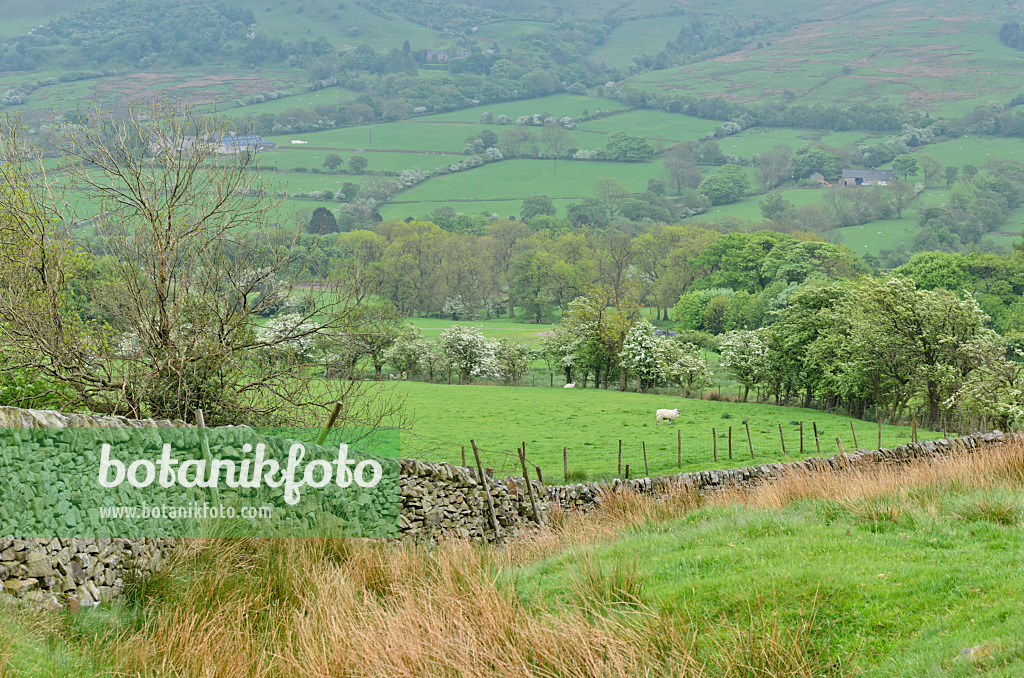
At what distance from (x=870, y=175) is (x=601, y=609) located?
205913 mm

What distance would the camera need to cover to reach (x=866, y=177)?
187000 millimetres

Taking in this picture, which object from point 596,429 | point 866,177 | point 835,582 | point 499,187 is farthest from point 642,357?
point 866,177

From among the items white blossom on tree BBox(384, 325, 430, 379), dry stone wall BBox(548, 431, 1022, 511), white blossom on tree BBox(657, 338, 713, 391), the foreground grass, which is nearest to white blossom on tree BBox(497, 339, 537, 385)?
white blossom on tree BBox(384, 325, 430, 379)

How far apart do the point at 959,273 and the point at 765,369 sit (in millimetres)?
41504

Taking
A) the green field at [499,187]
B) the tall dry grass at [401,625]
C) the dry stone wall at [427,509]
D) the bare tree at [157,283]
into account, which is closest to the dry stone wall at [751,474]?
the dry stone wall at [427,509]

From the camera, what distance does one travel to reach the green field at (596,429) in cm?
2986

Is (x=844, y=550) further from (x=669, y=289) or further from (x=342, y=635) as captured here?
(x=669, y=289)

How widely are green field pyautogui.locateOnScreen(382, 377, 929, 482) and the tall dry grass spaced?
16307mm

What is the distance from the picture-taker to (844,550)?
7.64m

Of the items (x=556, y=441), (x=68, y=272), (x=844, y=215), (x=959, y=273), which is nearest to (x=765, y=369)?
(x=556, y=441)

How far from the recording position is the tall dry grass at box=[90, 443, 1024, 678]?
552cm

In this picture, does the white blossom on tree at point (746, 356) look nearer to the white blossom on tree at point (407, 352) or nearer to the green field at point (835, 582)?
the white blossom on tree at point (407, 352)

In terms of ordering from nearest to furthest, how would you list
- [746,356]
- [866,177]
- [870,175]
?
[746,356] < [866,177] < [870,175]

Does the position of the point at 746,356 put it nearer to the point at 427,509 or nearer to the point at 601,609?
the point at 427,509
